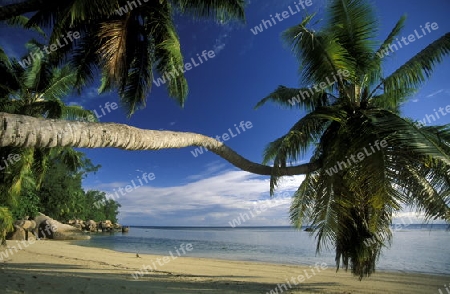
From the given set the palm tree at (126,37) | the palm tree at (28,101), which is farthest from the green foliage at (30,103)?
the palm tree at (126,37)

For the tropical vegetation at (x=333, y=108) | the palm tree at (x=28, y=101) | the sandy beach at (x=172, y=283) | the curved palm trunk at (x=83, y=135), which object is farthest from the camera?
the palm tree at (x=28, y=101)

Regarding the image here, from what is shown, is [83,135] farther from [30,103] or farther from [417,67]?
[30,103]

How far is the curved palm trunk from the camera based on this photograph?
3.06 metres

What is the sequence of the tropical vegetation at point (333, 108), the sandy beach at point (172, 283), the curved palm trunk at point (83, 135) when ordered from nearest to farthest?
the curved palm trunk at point (83, 135) < the tropical vegetation at point (333, 108) < the sandy beach at point (172, 283)

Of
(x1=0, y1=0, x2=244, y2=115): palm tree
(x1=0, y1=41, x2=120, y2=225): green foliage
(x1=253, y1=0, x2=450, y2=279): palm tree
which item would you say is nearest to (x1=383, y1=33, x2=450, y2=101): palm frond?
(x1=253, y1=0, x2=450, y2=279): palm tree

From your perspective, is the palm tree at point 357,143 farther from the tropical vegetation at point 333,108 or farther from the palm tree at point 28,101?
the palm tree at point 28,101

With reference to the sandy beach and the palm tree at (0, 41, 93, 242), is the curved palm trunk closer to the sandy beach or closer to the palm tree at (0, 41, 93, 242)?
the sandy beach

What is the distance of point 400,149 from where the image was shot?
611 centimetres

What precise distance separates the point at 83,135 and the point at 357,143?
5.41 meters

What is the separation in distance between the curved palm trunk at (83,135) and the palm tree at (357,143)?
94.1 inches

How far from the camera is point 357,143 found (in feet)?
20.8

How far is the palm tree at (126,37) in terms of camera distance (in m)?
6.55

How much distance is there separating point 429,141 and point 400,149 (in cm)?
99

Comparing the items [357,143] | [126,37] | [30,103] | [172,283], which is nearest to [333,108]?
[357,143]
